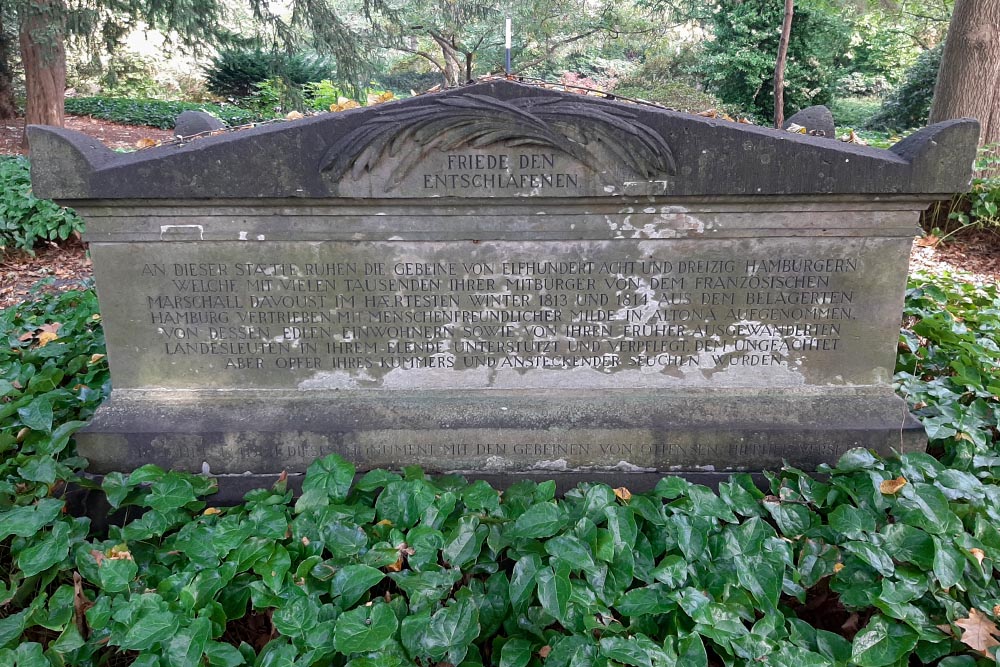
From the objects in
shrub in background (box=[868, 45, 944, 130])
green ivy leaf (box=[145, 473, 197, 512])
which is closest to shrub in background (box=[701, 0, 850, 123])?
shrub in background (box=[868, 45, 944, 130])

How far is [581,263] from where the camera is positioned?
307 centimetres

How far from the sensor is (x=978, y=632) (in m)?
2.14

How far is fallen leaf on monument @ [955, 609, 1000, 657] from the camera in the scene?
6.89ft

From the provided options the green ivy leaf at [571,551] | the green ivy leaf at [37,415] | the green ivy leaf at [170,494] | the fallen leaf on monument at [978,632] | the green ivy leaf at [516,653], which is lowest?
the green ivy leaf at [516,653]

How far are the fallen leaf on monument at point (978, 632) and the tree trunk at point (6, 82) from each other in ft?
71.2

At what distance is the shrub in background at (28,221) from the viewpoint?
7.38 meters

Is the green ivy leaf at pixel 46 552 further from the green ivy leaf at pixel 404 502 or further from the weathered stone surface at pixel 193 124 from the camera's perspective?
the weathered stone surface at pixel 193 124

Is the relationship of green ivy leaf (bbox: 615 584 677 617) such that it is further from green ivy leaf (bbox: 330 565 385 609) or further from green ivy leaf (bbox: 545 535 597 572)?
green ivy leaf (bbox: 330 565 385 609)

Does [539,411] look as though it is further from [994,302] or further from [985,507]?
[994,302]

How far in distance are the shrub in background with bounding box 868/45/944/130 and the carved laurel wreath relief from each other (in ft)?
53.8

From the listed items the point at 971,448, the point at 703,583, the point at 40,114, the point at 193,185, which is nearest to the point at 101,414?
the point at 193,185

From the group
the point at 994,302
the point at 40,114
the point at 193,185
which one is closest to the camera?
the point at 193,185

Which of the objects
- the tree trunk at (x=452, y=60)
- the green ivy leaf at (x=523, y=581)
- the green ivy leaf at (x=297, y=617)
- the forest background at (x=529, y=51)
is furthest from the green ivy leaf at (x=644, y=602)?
the forest background at (x=529, y=51)

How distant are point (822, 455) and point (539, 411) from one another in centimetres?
138
